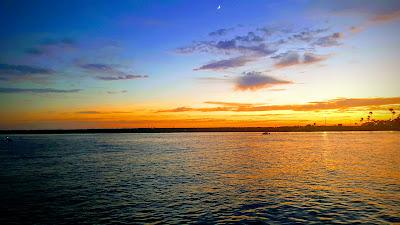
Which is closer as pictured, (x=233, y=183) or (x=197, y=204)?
(x=197, y=204)

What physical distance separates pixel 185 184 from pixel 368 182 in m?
27.1

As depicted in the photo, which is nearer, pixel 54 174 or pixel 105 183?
pixel 105 183

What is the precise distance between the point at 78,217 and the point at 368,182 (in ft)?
133

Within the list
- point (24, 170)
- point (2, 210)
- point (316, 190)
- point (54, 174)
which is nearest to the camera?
point (2, 210)

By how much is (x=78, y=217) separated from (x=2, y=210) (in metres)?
8.86

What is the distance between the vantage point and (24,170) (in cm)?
6203

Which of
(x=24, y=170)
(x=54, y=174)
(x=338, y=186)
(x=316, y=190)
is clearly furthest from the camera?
(x=24, y=170)

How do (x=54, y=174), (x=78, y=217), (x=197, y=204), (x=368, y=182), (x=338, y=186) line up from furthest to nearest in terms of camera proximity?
(x=54, y=174)
(x=368, y=182)
(x=338, y=186)
(x=197, y=204)
(x=78, y=217)

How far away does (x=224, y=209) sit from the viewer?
104 ft

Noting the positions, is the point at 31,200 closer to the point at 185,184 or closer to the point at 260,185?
the point at 185,184

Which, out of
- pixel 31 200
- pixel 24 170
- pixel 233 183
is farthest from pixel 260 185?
pixel 24 170

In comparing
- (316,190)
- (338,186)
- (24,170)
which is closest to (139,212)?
(316,190)

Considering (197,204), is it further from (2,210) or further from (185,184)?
(2,210)

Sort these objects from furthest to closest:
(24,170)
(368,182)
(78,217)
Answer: (24,170) → (368,182) → (78,217)
